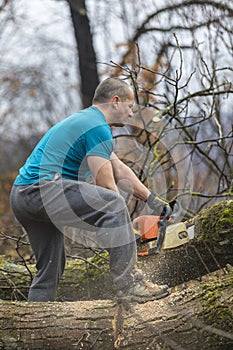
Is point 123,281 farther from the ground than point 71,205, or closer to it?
closer to it

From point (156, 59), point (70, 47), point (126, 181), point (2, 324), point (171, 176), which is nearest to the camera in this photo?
point (2, 324)

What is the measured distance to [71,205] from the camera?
134 inches

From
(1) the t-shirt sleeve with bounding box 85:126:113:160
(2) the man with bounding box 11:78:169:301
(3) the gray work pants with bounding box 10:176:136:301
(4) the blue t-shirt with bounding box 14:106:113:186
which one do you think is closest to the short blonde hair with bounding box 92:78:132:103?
(2) the man with bounding box 11:78:169:301

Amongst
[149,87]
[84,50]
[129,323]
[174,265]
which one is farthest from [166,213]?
[84,50]

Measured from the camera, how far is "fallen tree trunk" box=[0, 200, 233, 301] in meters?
3.49

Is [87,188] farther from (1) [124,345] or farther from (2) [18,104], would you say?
(2) [18,104]

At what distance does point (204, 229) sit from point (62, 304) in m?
1.08

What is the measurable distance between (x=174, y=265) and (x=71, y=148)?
1.13m

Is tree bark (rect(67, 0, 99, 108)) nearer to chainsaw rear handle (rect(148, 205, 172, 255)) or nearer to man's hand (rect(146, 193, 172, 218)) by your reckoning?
man's hand (rect(146, 193, 172, 218))

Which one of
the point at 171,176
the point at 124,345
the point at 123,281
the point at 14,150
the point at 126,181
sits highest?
the point at 126,181

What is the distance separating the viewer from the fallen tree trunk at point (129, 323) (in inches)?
116

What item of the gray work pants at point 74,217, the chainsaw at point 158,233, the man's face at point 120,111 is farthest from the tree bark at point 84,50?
the chainsaw at point 158,233

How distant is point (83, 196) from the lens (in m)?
3.37

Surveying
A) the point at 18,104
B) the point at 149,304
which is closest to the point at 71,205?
the point at 149,304
